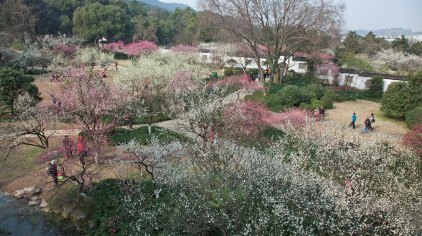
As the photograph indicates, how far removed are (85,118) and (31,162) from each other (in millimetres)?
4283

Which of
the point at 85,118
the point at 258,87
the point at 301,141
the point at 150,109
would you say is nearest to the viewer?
the point at 85,118

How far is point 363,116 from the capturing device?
2683cm

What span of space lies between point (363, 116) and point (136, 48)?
3572 centimetres

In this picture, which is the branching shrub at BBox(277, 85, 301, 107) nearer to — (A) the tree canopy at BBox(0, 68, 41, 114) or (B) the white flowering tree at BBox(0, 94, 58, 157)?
(B) the white flowering tree at BBox(0, 94, 58, 157)

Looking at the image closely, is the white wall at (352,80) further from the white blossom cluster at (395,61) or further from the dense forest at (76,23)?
the dense forest at (76,23)

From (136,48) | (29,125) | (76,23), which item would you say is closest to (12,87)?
(29,125)

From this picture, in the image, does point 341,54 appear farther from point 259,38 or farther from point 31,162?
point 31,162

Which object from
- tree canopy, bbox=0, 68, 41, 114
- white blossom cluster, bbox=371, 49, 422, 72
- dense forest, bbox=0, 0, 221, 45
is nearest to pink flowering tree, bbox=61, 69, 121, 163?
tree canopy, bbox=0, 68, 41, 114

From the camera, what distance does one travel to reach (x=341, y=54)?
53.8 m

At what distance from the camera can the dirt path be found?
23.5m

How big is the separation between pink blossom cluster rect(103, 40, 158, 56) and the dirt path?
2654 centimetres

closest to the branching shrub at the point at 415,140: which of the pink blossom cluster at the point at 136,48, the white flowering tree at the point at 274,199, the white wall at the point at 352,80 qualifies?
the white flowering tree at the point at 274,199

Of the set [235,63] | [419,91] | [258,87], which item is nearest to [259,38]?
[258,87]

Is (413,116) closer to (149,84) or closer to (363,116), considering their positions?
(363,116)
